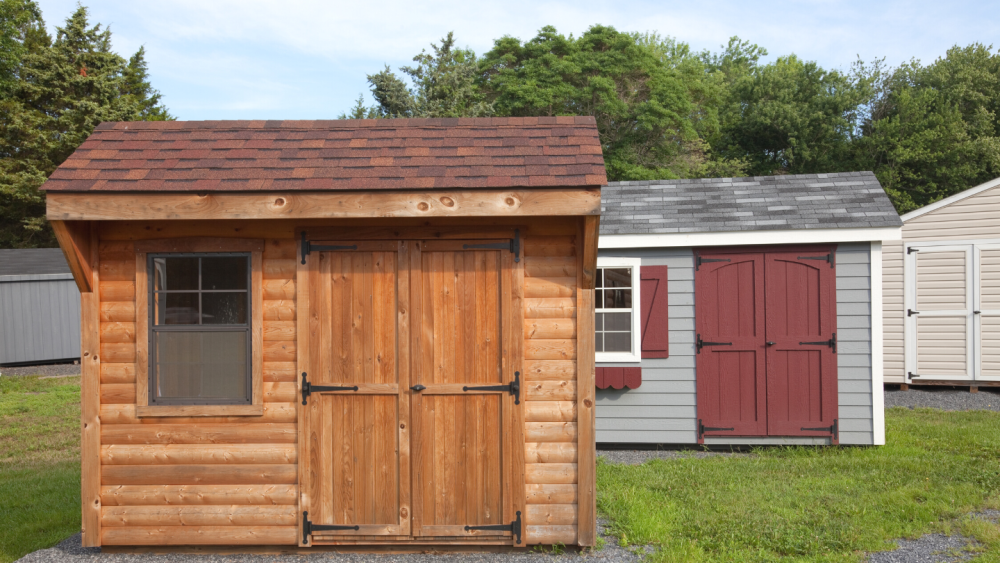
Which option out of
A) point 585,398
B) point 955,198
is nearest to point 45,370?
point 585,398

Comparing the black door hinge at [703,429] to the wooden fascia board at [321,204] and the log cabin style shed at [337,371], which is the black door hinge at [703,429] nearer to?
the log cabin style shed at [337,371]

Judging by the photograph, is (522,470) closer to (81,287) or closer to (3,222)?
(81,287)

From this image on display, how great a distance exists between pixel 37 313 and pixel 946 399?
17701 millimetres

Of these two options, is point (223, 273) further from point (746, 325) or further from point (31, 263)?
point (31, 263)

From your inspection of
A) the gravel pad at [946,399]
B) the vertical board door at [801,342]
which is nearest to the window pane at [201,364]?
the vertical board door at [801,342]

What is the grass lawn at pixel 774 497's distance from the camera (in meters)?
4.93

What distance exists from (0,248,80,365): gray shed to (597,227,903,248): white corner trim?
543 inches

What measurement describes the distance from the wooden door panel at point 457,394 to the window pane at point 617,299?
3.50 meters

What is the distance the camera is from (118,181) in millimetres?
4625

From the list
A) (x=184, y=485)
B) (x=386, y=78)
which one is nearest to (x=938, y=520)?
(x=184, y=485)

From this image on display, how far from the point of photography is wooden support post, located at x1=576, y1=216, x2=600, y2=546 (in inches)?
188

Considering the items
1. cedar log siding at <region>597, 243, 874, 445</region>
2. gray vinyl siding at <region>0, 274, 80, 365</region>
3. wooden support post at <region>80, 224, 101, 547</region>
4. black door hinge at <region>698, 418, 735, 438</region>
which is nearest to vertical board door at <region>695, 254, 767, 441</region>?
black door hinge at <region>698, 418, 735, 438</region>

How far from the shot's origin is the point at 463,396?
485cm

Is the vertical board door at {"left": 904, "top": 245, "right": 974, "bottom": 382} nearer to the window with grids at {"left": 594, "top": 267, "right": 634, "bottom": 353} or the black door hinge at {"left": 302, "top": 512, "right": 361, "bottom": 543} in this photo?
the window with grids at {"left": 594, "top": 267, "right": 634, "bottom": 353}
